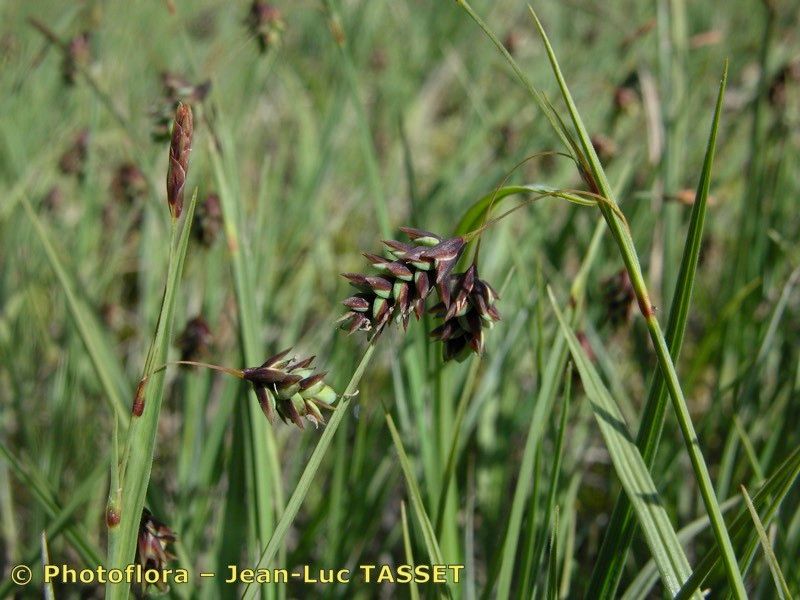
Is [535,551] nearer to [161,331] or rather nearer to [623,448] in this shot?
[623,448]

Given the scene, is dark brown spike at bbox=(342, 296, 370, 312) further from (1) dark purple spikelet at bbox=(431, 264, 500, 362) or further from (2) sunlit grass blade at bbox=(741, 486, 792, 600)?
(2) sunlit grass blade at bbox=(741, 486, 792, 600)

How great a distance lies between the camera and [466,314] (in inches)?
38.0

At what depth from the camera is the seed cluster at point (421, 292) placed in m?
0.84

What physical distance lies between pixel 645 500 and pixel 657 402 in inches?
4.8

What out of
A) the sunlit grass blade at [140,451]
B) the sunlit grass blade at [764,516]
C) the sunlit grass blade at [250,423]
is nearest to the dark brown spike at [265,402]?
the sunlit grass blade at [140,451]

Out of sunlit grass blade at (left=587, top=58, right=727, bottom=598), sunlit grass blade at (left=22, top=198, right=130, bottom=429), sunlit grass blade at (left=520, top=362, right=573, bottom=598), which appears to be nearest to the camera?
sunlit grass blade at (left=587, top=58, right=727, bottom=598)

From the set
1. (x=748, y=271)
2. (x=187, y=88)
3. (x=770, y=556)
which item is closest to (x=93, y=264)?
(x=187, y=88)

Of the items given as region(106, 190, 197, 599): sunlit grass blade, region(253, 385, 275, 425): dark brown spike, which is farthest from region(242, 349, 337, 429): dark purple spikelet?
region(106, 190, 197, 599): sunlit grass blade

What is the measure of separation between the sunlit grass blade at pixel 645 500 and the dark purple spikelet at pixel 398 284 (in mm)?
292

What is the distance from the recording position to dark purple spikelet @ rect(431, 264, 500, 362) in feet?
3.06

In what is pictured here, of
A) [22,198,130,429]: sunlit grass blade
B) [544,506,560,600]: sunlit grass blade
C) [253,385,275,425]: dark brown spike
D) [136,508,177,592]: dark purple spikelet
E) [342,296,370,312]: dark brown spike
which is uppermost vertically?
[22,198,130,429]: sunlit grass blade

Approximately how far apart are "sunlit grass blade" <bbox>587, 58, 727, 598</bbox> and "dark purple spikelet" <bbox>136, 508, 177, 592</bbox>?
570 mm

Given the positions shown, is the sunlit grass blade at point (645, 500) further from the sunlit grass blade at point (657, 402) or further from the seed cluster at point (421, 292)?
the seed cluster at point (421, 292)

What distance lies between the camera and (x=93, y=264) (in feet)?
7.89
